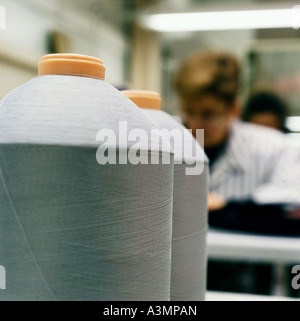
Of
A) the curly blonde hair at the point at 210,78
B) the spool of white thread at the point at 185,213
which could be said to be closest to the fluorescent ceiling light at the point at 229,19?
the curly blonde hair at the point at 210,78

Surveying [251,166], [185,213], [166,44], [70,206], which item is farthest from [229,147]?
[166,44]

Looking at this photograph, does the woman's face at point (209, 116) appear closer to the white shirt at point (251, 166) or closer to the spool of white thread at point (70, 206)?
the white shirt at point (251, 166)

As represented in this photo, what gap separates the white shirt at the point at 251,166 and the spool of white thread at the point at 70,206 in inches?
59.9

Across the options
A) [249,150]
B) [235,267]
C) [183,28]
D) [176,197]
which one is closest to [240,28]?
[183,28]

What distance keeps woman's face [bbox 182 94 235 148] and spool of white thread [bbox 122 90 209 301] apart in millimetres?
1329

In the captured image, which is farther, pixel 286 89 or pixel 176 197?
pixel 286 89

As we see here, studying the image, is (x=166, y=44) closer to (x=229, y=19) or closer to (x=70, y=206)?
(x=229, y=19)

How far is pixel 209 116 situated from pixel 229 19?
1.83 metres

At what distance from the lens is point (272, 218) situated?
1.40 metres

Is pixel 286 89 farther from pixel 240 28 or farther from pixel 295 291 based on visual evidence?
pixel 295 291

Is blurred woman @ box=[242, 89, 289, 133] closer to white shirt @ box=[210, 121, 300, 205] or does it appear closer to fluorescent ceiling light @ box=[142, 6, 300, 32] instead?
white shirt @ box=[210, 121, 300, 205]

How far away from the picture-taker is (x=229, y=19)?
3482 millimetres

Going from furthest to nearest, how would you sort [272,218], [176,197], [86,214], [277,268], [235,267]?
[235,267] < [277,268] < [272,218] < [176,197] < [86,214]
